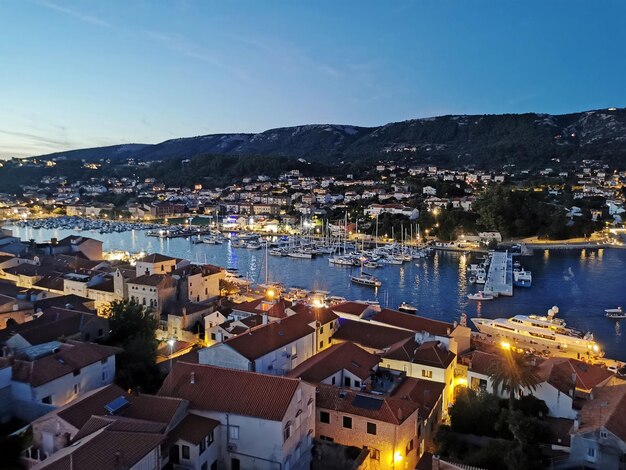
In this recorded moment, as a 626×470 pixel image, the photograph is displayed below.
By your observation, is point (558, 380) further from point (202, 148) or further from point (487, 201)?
point (202, 148)

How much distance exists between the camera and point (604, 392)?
915 cm

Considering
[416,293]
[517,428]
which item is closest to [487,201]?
[416,293]

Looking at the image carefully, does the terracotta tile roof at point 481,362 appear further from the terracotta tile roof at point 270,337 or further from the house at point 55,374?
the house at point 55,374

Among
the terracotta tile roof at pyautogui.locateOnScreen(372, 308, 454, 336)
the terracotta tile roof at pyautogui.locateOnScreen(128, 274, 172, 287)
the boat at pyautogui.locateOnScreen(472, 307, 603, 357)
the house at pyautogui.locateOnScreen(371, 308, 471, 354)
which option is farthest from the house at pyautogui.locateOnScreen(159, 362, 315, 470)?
the boat at pyautogui.locateOnScreen(472, 307, 603, 357)

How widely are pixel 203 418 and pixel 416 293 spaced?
18.0 m

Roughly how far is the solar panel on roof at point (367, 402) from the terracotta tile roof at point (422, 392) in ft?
3.65

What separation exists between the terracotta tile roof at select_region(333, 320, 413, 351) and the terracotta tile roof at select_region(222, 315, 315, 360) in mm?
1407

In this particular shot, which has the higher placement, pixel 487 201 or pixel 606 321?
pixel 487 201

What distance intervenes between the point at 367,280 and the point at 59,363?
747 inches

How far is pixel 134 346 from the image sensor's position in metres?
10.6

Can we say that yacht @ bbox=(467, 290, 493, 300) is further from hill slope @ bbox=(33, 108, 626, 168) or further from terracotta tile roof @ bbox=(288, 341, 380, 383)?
hill slope @ bbox=(33, 108, 626, 168)

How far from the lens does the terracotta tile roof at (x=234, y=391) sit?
707 cm

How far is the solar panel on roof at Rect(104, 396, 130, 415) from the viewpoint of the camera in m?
6.70

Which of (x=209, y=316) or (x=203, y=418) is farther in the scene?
(x=209, y=316)
